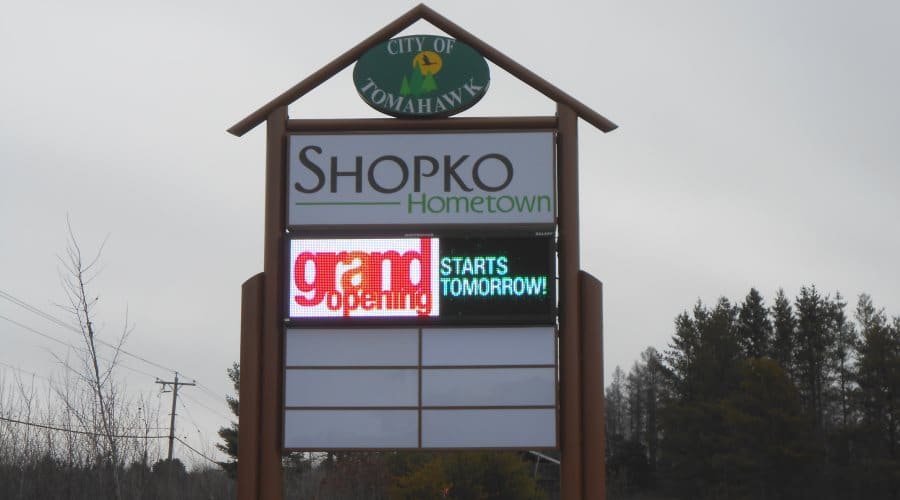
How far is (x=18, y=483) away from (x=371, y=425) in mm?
7706

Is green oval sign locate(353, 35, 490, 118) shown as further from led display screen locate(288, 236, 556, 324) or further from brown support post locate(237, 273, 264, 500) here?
brown support post locate(237, 273, 264, 500)

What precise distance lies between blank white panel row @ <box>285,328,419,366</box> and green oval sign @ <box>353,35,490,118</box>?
2459mm

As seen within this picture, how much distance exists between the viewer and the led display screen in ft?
39.5

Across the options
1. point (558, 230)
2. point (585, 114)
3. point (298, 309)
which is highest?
point (585, 114)

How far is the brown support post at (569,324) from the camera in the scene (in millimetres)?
12016

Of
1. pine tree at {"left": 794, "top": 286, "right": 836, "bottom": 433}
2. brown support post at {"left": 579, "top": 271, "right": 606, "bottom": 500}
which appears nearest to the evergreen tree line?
pine tree at {"left": 794, "top": 286, "right": 836, "bottom": 433}

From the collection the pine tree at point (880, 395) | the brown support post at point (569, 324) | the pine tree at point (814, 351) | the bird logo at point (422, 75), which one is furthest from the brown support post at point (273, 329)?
the pine tree at point (814, 351)

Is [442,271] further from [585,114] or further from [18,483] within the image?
[18,483]

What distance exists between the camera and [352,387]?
1209 centimetres

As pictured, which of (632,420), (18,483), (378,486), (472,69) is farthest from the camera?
(632,420)

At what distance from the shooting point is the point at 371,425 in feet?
39.3

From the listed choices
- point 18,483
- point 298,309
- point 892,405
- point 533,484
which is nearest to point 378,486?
point 533,484

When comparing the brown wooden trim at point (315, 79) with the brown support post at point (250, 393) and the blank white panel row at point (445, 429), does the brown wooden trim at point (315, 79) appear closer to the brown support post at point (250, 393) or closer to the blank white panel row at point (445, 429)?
the brown support post at point (250, 393)

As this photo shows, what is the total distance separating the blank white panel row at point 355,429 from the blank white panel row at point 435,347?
527 millimetres
